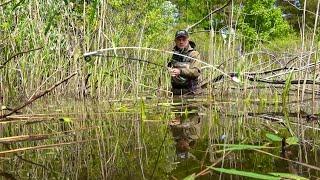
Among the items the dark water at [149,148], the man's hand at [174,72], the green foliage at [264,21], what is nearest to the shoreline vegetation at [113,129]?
the dark water at [149,148]

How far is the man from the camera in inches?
289

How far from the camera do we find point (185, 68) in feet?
24.1

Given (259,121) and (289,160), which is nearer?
(289,160)

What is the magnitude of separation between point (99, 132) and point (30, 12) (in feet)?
10.1

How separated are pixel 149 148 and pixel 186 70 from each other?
529 centimetres

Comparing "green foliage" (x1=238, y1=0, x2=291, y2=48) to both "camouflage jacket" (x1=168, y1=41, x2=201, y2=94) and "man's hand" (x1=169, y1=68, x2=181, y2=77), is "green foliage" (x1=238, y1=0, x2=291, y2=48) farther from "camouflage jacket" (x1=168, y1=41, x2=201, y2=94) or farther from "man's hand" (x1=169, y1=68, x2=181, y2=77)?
"man's hand" (x1=169, y1=68, x2=181, y2=77)

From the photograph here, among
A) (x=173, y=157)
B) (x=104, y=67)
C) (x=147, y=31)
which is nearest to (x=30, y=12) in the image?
(x=104, y=67)

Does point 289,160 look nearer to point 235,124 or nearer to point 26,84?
point 235,124

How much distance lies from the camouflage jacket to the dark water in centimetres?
398

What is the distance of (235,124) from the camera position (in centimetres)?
299

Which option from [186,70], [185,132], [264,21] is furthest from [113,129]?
[264,21]

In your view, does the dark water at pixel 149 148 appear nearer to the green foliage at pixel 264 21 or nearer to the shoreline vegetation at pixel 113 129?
the shoreline vegetation at pixel 113 129

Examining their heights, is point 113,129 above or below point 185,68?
below

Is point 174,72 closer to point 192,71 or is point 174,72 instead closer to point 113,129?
point 192,71
